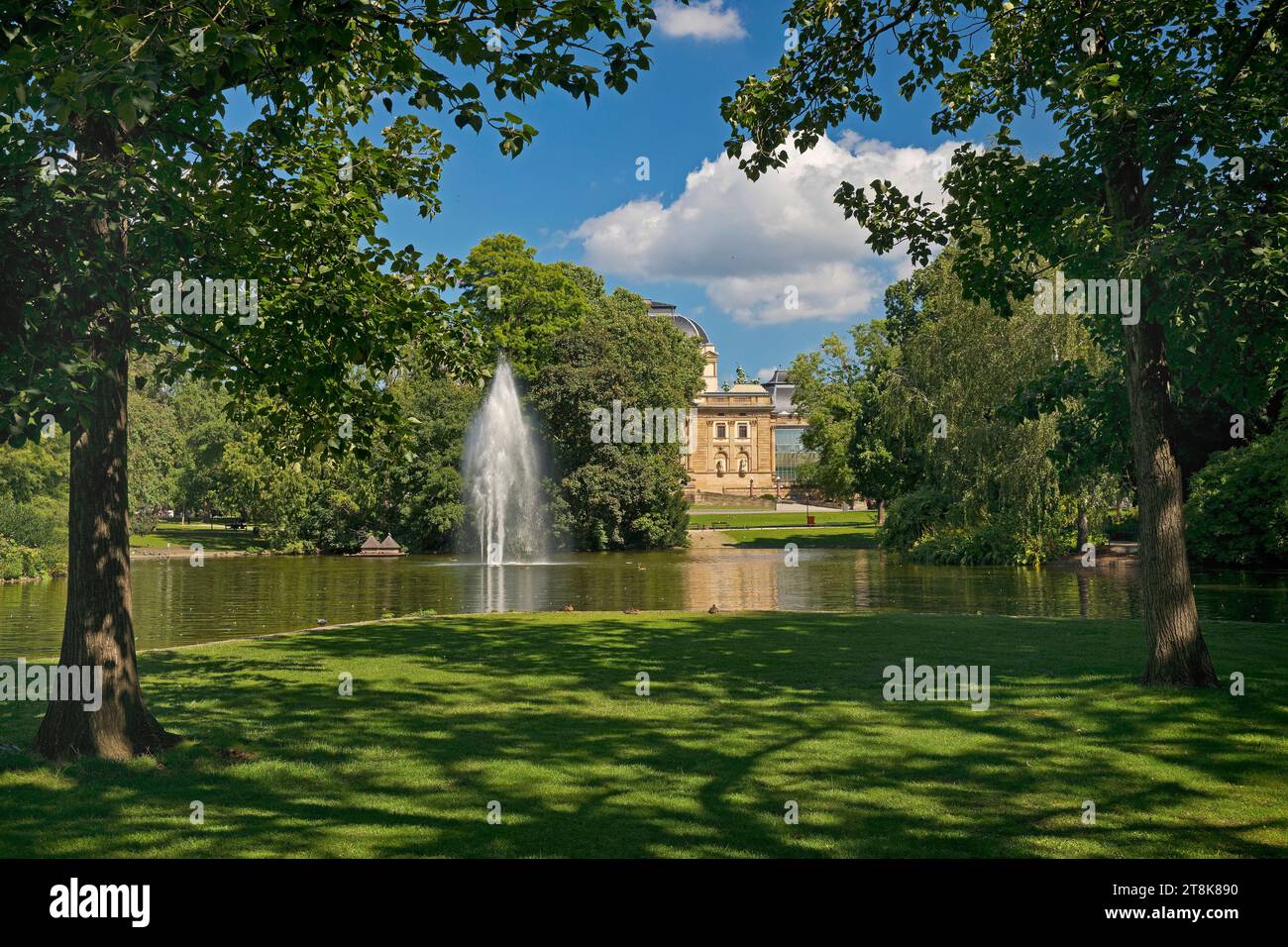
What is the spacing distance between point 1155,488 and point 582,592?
1868cm

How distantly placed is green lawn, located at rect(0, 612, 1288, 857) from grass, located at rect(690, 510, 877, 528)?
57623 millimetres

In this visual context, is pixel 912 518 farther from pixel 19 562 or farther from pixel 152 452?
pixel 152 452

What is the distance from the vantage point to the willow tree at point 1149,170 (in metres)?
9.38

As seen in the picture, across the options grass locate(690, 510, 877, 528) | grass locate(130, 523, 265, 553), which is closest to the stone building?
grass locate(690, 510, 877, 528)

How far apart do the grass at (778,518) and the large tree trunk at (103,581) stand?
6089 cm

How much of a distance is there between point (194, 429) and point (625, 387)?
3274cm

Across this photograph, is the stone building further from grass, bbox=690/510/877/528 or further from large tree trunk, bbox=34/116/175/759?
large tree trunk, bbox=34/116/175/759

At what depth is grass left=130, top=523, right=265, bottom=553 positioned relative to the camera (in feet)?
182

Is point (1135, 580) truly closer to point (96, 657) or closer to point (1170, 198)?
point (1170, 198)

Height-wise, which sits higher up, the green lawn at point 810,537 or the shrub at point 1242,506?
the shrub at point 1242,506

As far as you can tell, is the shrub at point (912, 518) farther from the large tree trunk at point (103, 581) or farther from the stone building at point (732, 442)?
the stone building at point (732, 442)

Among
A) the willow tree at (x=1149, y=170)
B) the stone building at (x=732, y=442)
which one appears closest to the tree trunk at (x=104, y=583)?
the willow tree at (x=1149, y=170)

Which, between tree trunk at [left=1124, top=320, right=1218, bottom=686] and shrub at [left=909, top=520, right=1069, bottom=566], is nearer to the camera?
tree trunk at [left=1124, top=320, right=1218, bottom=686]
